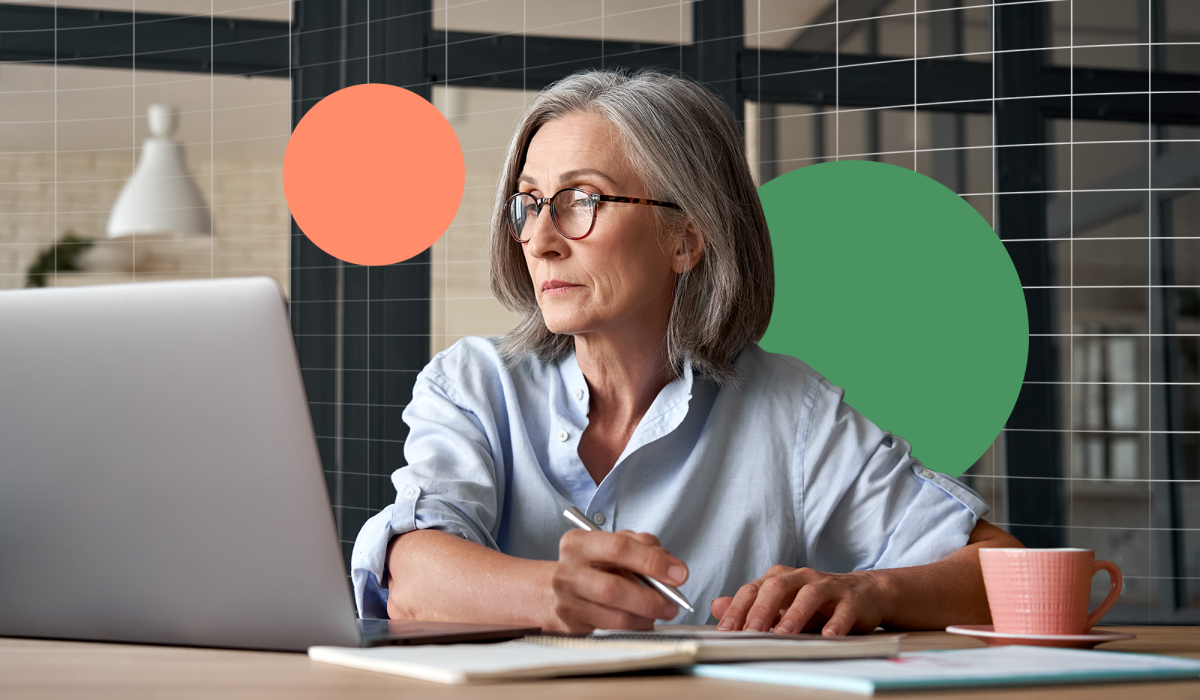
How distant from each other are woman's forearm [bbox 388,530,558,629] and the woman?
135 millimetres

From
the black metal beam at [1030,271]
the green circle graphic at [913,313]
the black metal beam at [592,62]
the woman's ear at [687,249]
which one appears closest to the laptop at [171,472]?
the woman's ear at [687,249]

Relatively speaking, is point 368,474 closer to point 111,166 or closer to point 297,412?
point 111,166

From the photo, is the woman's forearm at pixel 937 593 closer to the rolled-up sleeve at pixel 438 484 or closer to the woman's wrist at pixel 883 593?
the woman's wrist at pixel 883 593

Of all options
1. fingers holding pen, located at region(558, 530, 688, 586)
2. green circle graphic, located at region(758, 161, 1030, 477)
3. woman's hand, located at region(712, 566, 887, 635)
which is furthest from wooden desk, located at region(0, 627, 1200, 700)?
green circle graphic, located at region(758, 161, 1030, 477)

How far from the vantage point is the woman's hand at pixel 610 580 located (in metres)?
0.82

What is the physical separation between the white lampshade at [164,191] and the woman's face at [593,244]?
1349 mm

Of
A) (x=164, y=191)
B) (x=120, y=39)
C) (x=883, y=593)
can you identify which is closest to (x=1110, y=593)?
(x=883, y=593)

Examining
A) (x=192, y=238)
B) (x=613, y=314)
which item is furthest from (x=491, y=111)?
(x=613, y=314)

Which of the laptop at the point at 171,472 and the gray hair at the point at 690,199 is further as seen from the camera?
the gray hair at the point at 690,199

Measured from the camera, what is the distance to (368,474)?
2.45 metres

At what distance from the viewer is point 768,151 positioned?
2289 millimetres

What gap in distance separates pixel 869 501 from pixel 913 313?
81cm

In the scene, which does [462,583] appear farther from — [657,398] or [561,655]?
[657,398]

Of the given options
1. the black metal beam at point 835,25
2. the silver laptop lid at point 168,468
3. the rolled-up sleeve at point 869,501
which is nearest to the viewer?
the silver laptop lid at point 168,468
